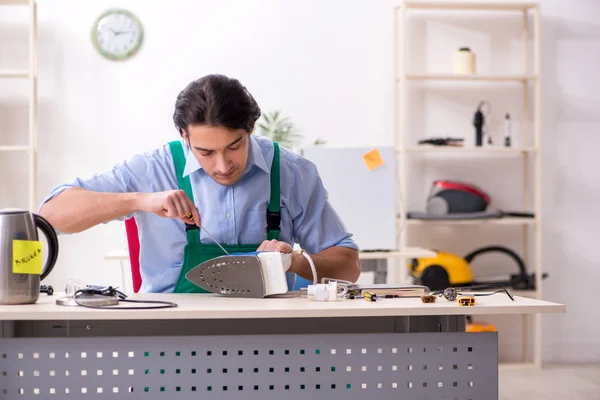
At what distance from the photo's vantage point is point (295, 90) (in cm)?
509

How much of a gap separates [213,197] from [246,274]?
0.48 metres

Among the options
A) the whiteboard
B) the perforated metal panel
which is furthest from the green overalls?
the whiteboard

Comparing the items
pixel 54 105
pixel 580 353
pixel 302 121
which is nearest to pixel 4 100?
pixel 54 105

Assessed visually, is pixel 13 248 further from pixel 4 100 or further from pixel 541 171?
pixel 541 171

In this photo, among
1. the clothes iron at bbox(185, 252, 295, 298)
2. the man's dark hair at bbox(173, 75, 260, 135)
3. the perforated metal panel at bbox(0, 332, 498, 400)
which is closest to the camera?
the perforated metal panel at bbox(0, 332, 498, 400)

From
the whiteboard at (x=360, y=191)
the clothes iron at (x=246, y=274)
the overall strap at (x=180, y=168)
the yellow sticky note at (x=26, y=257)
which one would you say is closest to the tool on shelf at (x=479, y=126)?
the whiteboard at (x=360, y=191)

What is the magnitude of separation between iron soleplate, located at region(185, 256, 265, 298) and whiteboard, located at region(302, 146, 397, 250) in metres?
2.27

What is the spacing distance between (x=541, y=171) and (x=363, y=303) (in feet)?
11.9

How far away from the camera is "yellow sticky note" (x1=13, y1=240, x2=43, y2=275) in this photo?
6.15ft

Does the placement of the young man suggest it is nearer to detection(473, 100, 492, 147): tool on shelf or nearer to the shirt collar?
the shirt collar

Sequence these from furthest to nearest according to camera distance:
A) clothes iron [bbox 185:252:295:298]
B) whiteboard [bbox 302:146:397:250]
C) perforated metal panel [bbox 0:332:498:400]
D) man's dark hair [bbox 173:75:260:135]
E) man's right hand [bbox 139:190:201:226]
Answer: whiteboard [bbox 302:146:397:250]
man's dark hair [bbox 173:75:260:135]
man's right hand [bbox 139:190:201:226]
clothes iron [bbox 185:252:295:298]
perforated metal panel [bbox 0:332:498:400]

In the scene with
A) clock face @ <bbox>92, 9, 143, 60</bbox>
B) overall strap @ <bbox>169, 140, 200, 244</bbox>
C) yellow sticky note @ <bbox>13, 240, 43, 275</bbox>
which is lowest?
yellow sticky note @ <bbox>13, 240, 43, 275</bbox>

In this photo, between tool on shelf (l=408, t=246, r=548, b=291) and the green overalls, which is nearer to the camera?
the green overalls

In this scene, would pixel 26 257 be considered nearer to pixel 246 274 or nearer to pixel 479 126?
pixel 246 274
